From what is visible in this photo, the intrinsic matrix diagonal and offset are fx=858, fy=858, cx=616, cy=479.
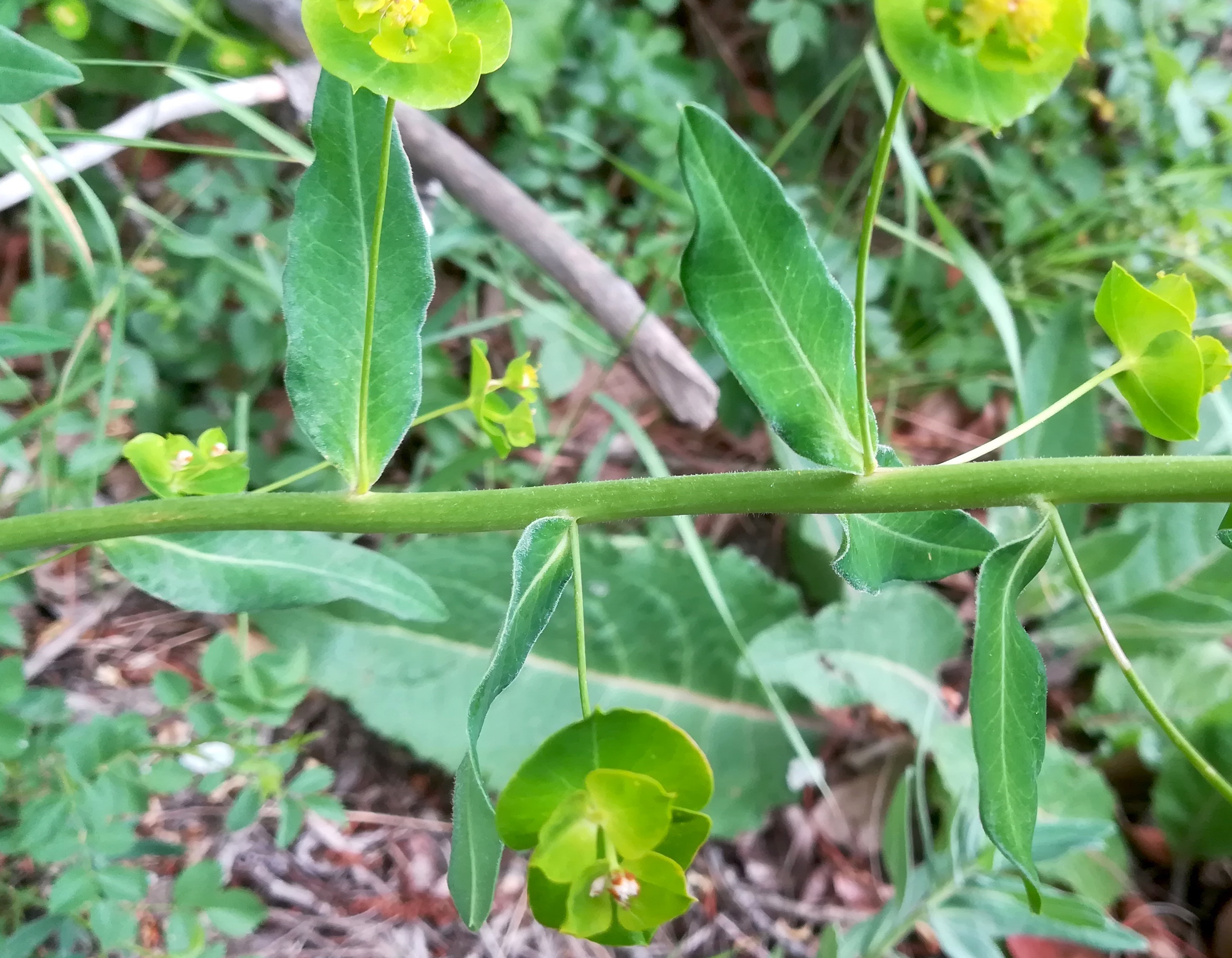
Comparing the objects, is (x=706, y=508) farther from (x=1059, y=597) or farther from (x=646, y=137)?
(x=1059, y=597)

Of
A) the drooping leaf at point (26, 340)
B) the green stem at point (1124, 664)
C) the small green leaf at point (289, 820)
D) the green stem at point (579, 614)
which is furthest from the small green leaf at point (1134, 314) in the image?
the small green leaf at point (289, 820)

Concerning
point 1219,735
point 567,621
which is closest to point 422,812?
point 567,621

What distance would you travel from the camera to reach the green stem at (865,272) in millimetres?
397

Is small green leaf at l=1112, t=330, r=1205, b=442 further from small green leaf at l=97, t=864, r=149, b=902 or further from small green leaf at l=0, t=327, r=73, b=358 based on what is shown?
small green leaf at l=97, t=864, r=149, b=902

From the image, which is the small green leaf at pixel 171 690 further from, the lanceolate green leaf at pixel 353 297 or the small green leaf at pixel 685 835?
the small green leaf at pixel 685 835

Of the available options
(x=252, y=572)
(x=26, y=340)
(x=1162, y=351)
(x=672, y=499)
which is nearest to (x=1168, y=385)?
(x=1162, y=351)

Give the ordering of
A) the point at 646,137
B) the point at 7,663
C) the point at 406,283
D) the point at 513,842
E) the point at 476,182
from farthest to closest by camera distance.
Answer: the point at 646,137 → the point at 476,182 → the point at 7,663 → the point at 406,283 → the point at 513,842

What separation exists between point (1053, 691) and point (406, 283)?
1457 mm

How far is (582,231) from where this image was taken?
1387 millimetres

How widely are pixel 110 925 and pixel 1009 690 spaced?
82 centimetres

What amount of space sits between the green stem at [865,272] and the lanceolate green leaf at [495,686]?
19cm

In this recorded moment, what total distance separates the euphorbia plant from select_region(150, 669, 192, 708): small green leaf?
360 mm

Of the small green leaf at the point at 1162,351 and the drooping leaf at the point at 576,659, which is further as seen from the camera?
the drooping leaf at the point at 576,659

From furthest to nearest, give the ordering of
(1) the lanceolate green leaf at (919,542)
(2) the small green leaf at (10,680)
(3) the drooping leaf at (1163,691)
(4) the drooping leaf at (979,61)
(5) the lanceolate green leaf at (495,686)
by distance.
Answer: (3) the drooping leaf at (1163,691) → (2) the small green leaf at (10,680) → (1) the lanceolate green leaf at (919,542) → (5) the lanceolate green leaf at (495,686) → (4) the drooping leaf at (979,61)
